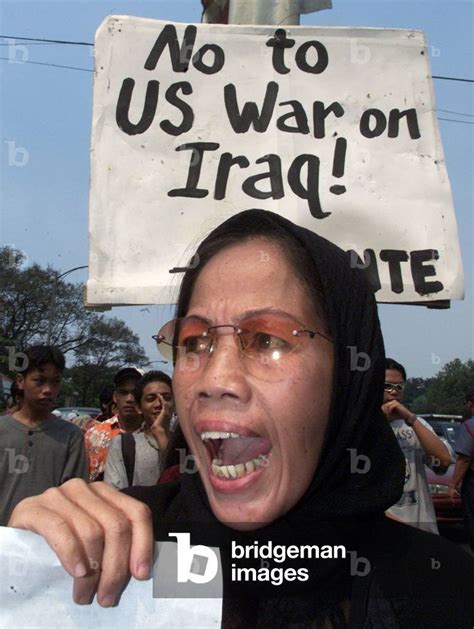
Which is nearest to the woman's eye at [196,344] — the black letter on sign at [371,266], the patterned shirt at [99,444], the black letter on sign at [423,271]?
the black letter on sign at [371,266]

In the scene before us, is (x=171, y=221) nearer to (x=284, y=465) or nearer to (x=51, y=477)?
(x=284, y=465)

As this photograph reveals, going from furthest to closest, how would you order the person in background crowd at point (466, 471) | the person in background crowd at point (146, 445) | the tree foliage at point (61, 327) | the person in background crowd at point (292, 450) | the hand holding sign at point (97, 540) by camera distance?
1. the tree foliage at point (61, 327)
2. the person in background crowd at point (466, 471)
3. the person in background crowd at point (146, 445)
4. the person in background crowd at point (292, 450)
5. the hand holding sign at point (97, 540)

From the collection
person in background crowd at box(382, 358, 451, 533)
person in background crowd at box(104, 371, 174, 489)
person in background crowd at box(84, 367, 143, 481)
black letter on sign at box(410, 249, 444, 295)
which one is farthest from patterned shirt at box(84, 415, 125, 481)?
black letter on sign at box(410, 249, 444, 295)

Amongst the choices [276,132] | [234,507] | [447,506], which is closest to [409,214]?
[276,132]

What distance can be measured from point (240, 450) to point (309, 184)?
1.24 metres

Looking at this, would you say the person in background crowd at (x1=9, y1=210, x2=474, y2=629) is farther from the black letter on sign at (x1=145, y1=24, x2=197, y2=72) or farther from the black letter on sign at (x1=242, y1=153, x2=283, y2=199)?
the black letter on sign at (x1=145, y1=24, x2=197, y2=72)

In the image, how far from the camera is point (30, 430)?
4.47 m

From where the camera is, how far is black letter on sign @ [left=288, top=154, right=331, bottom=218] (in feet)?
8.12

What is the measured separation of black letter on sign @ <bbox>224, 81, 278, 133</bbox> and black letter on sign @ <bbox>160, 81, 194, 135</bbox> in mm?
122

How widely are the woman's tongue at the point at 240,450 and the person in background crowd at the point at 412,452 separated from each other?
290 centimetres

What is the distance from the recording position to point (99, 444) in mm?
5172

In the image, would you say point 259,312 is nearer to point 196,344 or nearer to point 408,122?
point 196,344

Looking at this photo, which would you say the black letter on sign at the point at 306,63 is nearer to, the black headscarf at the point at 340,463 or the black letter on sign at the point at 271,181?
the black letter on sign at the point at 271,181

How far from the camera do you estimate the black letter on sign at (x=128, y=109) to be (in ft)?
8.19
